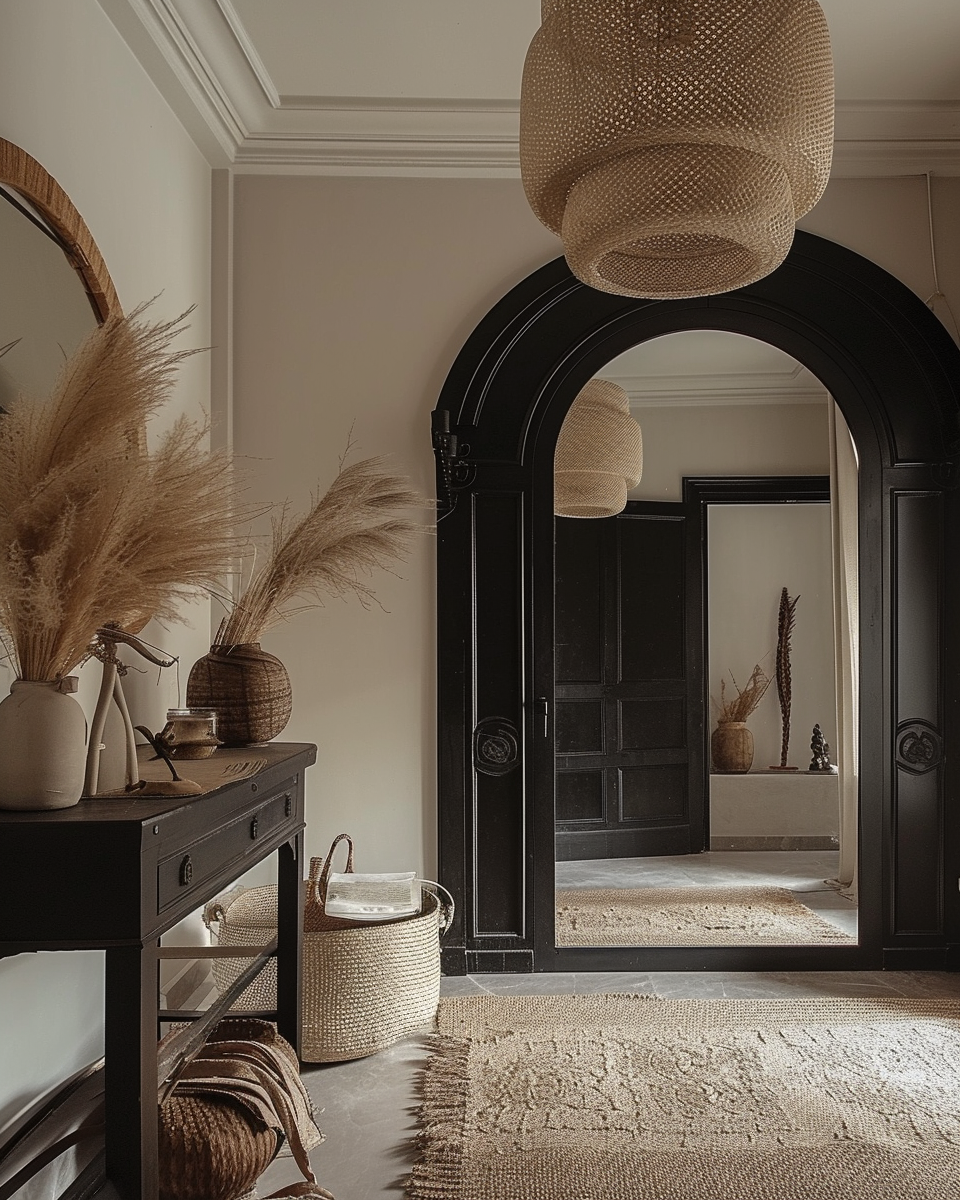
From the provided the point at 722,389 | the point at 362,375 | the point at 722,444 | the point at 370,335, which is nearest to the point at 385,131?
the point at 370,335

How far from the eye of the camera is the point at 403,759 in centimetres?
342

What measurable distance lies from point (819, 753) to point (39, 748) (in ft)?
8.74

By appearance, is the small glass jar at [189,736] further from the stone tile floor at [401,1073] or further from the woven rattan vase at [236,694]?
the stone tile floor at [401,1073]

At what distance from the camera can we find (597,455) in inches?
136

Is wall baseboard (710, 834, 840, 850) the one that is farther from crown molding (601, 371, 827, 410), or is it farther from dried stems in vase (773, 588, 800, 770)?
crown molding (601, 371, 827, 410)

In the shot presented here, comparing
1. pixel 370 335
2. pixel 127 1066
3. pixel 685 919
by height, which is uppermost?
pixel 370 335

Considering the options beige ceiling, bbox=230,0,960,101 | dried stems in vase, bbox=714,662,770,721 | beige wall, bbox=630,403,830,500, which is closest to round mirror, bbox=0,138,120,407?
beige ceiling, bbox=230,0,960,101

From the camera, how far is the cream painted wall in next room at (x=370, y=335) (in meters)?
3.44

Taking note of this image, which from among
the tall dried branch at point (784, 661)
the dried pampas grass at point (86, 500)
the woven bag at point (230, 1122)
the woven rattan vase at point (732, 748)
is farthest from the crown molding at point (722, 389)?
the woven bag at point (230, 1122)

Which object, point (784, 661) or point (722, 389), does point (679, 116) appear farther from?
point (784, 661)

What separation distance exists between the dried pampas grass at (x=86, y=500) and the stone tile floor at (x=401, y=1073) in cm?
128

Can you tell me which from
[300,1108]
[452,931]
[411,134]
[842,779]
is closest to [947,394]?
[842,779]

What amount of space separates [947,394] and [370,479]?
6.77 ft

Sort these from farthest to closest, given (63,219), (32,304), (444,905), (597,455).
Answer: (597,455)
(444,905)
(63,219)
(32,304)
